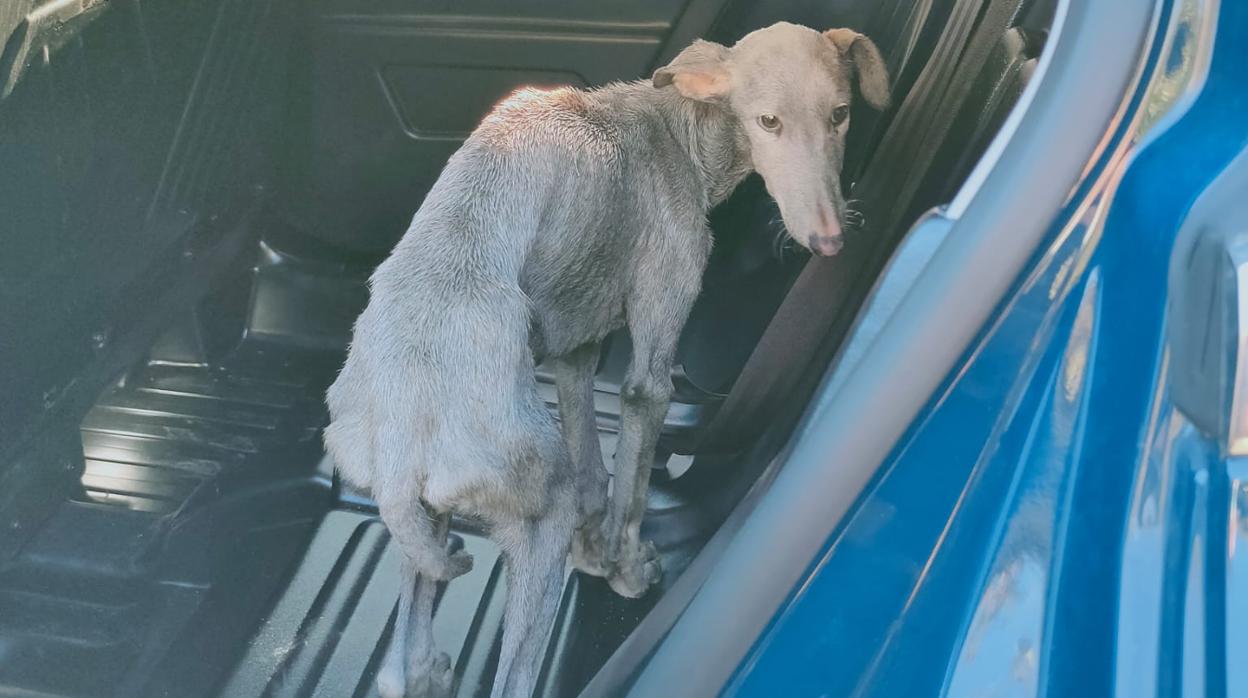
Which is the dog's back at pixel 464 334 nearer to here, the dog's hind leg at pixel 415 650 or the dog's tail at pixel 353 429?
the dog's tail at pixel 353 429

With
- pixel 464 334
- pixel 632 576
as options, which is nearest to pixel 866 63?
pixel 464 334

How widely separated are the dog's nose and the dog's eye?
269mm

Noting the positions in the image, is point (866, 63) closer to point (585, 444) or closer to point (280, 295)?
point (585, 444)

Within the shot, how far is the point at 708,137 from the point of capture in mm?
2041

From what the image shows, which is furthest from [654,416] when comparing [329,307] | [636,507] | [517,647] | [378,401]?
[329,307]

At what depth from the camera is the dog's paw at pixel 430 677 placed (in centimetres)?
198

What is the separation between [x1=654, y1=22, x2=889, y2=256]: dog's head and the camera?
1.92 metres

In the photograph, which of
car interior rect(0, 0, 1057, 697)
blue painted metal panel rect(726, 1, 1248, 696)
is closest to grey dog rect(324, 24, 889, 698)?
car interior rect(0, 0, 1057, 697)

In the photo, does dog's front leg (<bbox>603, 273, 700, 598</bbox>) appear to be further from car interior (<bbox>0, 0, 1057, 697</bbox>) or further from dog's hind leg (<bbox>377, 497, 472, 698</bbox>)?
dog's hind leg (<bbox>377, 497, 472, 698</bbox>)

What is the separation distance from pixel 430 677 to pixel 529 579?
1.12 feet

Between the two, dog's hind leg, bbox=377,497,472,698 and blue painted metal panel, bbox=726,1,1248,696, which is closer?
blue painted metal panel, bbox=726,1,1248,696

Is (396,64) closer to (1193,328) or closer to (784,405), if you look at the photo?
(784,405)

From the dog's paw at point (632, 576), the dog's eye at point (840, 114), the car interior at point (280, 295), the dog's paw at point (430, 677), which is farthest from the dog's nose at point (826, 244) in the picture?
the dog's paw at point (430, 677)

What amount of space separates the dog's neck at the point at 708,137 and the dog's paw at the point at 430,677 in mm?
1001
